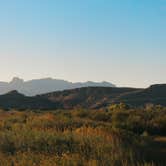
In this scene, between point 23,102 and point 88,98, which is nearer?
point 23,102

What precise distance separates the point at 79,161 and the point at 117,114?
1482 centimetres

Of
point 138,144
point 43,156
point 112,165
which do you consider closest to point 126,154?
point 112,165

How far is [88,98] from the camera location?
91.1 meters

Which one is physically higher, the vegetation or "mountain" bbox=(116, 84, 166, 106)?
"mountain" bbox=(116, 84, 166, 106)

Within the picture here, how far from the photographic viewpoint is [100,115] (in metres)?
27.5

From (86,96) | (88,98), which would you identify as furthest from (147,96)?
(86,96)

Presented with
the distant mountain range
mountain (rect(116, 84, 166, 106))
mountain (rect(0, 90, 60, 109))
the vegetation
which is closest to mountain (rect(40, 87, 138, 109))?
the distant mountain range

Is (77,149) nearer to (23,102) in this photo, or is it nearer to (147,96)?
(23,102)

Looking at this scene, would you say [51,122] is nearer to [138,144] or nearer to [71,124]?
[71,124]

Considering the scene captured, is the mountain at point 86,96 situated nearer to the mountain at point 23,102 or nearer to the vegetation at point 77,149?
the mountain at point 23,102

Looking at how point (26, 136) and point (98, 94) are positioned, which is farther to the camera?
point (98, 94)

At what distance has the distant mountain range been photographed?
77738 millimetres

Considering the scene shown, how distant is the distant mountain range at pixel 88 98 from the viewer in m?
77.7

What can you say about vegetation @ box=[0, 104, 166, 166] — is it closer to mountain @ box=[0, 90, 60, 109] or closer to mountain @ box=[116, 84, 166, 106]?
mountain @ box=[0, 90, 60, 109]
